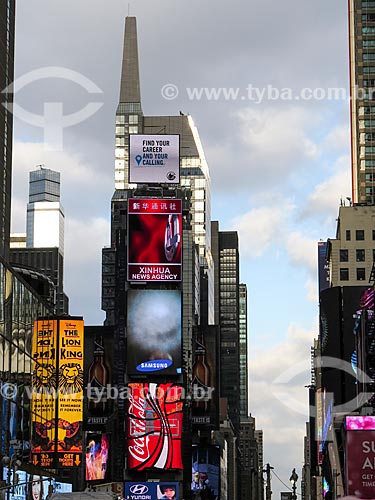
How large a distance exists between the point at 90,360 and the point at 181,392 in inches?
328

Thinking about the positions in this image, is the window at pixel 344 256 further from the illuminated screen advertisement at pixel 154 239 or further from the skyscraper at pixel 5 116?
the illuminated screen advertisement at pixel 154 239

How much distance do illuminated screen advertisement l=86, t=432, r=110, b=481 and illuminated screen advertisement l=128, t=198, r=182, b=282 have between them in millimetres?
19757

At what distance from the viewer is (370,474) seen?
159 feet

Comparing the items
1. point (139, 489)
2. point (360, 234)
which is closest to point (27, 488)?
point (139, 489)

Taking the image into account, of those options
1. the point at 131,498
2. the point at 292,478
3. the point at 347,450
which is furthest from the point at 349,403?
the point at 347,450

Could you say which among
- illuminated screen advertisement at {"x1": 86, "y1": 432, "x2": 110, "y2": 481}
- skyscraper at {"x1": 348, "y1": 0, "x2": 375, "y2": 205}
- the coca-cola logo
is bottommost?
illuminated screen advertisement at {"x1": 86, "y1": 432, "x2": 110, "y2": 481}

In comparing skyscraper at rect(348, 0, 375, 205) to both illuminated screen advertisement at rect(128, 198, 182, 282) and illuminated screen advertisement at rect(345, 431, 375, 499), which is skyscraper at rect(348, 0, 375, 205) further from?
illuminated screen advertisement at rect(345, 431, 375, 499)

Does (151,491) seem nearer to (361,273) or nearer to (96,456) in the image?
(96,456)

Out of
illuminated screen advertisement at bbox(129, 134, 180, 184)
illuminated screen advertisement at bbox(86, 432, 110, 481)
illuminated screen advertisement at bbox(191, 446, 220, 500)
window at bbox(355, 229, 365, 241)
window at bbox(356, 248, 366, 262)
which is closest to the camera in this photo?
illuminated screen advertisement at bbox(86, 432, 110, 481)

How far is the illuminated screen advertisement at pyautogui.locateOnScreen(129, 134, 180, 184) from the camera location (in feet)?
373

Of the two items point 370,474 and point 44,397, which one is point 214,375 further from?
point 370,474

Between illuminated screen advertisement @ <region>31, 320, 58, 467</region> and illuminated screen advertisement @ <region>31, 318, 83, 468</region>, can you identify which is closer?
illuminated screen advertisement @ <region>31, 320, 58, 467</region>

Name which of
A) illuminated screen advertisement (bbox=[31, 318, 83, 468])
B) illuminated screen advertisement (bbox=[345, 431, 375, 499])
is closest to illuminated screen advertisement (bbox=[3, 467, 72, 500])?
illuminated screen advertisement (bbox=[31, 318, 83, 468])

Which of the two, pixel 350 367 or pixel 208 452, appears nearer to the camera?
pixel 350 367
